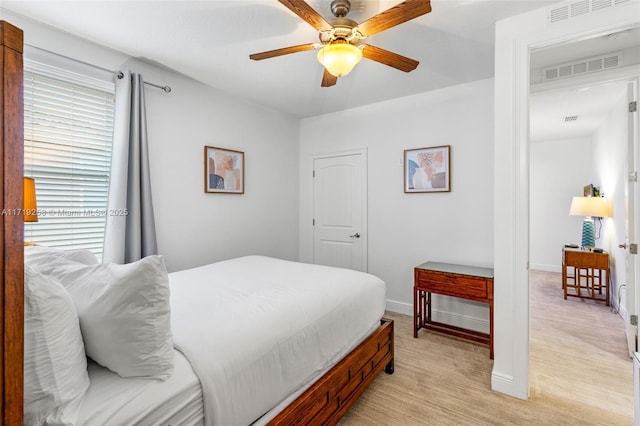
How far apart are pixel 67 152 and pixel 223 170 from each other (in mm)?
1413

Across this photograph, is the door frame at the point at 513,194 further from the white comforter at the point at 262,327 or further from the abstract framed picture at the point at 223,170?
the abstract framed picture at the point at 223,170

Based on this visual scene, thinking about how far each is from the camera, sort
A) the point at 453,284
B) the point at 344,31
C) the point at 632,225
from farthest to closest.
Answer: the point at 453,284, the point at 632,225, the point at 344,31

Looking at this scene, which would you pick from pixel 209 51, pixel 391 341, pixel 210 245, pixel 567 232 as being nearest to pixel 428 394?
pixel 391 341

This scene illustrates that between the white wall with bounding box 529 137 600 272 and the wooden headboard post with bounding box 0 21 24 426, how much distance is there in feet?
22.5

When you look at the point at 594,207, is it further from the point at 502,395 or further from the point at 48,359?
the point at 48,359

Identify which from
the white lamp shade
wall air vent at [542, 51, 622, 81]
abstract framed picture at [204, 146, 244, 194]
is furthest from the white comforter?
the white lamp shade

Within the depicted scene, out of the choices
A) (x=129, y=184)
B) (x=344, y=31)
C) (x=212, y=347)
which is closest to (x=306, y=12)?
Result: (x=344, y=31)

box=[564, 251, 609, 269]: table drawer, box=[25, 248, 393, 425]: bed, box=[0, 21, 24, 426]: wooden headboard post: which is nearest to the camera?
box=[0, 21, 24, 426]: wooden headboard post

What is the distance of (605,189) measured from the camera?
4184 millimetres

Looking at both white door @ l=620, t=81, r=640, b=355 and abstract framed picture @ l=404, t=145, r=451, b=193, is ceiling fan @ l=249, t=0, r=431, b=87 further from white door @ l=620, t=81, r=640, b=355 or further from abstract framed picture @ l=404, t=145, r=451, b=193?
white door @ l=620, t=81, r=640, b=355

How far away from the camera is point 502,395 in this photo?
83.7 inches

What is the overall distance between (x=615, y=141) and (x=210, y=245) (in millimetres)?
4741

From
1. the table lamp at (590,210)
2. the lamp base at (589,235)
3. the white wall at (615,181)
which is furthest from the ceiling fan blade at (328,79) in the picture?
the lamp base at (589,235)

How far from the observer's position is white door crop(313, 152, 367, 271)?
4039 mm
